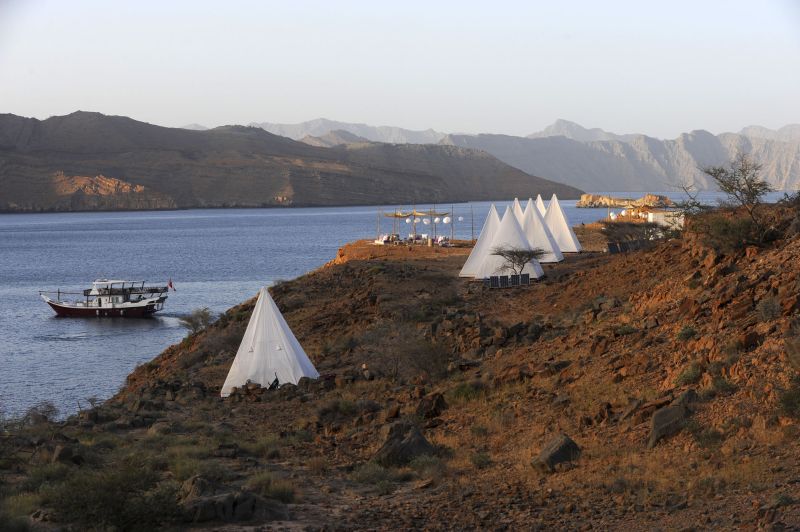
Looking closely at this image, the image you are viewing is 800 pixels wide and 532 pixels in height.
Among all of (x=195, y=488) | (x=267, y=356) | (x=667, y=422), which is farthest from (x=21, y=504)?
(x=267, y=356)

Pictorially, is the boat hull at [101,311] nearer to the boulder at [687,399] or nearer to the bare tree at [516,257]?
the bare tree at [516,257]

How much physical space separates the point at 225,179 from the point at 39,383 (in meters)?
155

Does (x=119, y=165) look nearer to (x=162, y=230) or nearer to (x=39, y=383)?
(x=162, y=230)

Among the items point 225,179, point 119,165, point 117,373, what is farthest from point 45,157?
point 117,373

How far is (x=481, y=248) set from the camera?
1208 inches

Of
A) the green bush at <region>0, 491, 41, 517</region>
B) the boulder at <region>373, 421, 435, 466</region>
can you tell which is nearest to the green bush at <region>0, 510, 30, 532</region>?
the green bush at <region>0, 491, 41, 517</region>

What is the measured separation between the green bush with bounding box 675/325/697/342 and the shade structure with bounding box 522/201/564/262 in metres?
19.9

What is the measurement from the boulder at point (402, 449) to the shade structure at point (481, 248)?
62.2 feet

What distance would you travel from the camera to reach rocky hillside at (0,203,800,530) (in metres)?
8.62

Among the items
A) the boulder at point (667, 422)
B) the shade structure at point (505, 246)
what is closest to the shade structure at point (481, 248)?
the shade structure at point (505, 246)

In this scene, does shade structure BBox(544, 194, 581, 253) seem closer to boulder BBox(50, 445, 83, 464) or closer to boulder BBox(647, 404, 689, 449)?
boulder BBox(647, 404, 689, 449)

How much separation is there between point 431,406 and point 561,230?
25287 mm

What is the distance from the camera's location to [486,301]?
24.9m

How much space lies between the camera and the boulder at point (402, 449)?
428 inches
